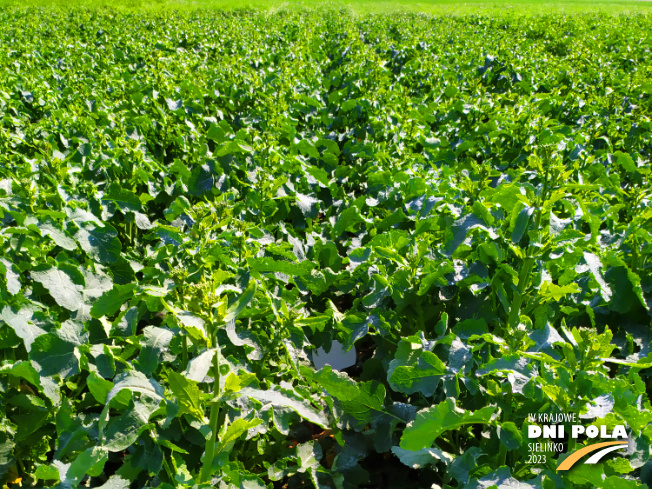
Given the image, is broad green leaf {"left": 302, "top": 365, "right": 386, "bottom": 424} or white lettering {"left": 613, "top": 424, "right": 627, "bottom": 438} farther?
broad green leaf {"left": 302, "top": 365, "right": 386, "bottom": 424}

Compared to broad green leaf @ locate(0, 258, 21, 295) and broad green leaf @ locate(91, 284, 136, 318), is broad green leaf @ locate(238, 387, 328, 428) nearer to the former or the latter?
broad green leaf @ locate(91, 284, 136, 318)

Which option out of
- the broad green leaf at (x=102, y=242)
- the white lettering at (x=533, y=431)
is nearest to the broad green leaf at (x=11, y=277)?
the broad green leaf at (x=102, y=242)

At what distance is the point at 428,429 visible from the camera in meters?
1.59

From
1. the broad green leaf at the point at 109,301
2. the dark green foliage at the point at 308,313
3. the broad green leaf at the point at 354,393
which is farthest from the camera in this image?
the broad green leaf at the point at 354,393

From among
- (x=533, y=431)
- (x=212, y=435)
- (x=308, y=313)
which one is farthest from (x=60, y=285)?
(x=533, y=431)

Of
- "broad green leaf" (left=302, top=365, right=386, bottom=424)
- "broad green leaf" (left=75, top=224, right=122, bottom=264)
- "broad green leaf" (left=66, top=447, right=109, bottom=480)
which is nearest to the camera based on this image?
"broad green leaf" (left=66, top=447, right=109, bottom=480)

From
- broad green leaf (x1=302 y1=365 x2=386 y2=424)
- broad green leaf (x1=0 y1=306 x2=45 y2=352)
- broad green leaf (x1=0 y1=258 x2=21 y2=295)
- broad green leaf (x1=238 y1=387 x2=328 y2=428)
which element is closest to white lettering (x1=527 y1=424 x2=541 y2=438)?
broad green leaf (x1=302 y1=365 x2=386 y2=424)

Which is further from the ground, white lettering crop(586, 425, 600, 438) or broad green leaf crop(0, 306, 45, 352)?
broad green leaf crop(0, 306, 45, 352)

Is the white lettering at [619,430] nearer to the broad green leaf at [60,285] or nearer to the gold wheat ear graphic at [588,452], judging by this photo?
the gold wheat ear graphic at [588,452]

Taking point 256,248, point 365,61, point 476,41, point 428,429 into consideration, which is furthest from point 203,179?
point 476,41

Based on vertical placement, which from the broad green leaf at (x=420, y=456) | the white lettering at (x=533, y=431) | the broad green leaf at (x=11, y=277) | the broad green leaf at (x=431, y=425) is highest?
the broad green leaf at (x=11, y=277)

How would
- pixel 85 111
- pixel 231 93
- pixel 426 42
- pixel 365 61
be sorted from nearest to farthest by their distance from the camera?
1. pixel 85 111
2. pixel 231 93
3. pixel 365 61
4. pixel 426 42

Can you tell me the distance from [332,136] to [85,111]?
2.56m

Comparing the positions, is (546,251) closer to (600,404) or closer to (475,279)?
(475,279)
